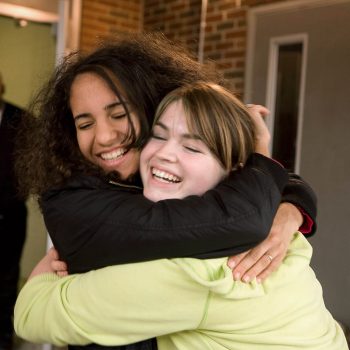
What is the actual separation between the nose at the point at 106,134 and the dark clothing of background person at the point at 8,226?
2.12 meters

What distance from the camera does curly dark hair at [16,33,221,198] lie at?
161 centimetres

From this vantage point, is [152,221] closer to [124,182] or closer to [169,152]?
[169,152]

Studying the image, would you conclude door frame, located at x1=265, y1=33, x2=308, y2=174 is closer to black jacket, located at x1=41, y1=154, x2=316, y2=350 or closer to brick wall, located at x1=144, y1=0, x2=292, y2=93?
brick wall, located at x1=144, y1=0, x2=292, y2=93

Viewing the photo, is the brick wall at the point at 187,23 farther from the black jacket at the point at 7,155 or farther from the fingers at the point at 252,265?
the fingers at the point at 252,265

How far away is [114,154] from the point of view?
1.62 m

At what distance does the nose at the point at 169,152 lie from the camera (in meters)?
1.45

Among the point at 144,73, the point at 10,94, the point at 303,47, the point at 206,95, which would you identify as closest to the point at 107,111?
the point at 144,73

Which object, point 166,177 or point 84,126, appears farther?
point 84,126

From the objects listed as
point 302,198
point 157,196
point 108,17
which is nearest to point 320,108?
point 302,198

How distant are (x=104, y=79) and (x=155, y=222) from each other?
50 centimetres

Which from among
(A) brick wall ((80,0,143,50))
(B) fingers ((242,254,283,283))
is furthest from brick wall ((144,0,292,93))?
(B) fingers ((242,254,283,283))

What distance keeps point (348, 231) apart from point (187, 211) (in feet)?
9.61

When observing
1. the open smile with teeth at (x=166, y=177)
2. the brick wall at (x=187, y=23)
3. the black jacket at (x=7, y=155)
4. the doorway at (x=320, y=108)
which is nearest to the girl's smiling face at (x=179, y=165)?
the open smile with teeth at (x=166, y=177)

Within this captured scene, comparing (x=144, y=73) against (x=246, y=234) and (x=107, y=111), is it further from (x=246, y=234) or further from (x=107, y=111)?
(x=246, y=234)
